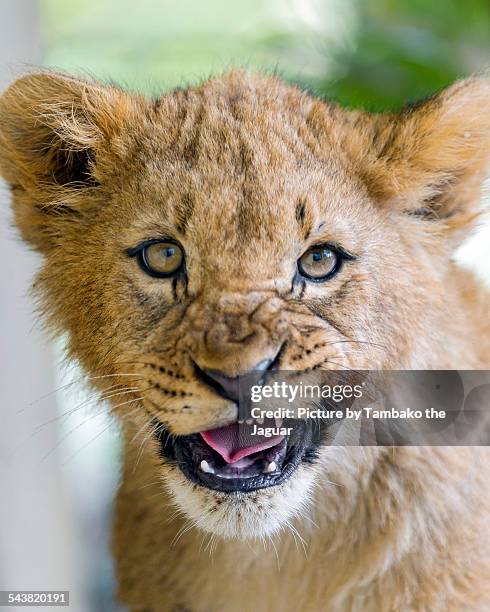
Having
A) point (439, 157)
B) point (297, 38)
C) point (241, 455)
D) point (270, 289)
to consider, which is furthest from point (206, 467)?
point (297, 38)

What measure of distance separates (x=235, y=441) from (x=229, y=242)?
218 mm

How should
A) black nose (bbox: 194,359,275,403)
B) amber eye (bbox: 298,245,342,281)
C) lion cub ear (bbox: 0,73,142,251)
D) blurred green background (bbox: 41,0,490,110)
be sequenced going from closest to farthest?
black nose (bbox: 194,359,275,403), amber eye (bbox: 298,245,342,281), lion cub ear (bbox: 0,73,142,251), blurred green background (bbox: 41,0,490,110)

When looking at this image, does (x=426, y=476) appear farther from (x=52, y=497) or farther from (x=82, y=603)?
(x=52, y=497)

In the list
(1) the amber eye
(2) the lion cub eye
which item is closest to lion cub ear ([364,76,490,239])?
(1) the amber eye

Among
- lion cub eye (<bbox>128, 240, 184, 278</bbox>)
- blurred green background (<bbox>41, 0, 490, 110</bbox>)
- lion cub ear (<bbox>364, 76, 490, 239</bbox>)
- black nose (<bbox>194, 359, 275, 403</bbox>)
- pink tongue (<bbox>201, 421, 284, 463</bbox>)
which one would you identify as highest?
blurred green background (<bbox>41, 0, 490, 110</bbox>)

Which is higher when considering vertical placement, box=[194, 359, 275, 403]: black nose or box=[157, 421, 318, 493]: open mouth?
box=[194, 359, 275, 403]: black nose

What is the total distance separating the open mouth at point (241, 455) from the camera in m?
0.85

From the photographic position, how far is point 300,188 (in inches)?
Result: 38.0

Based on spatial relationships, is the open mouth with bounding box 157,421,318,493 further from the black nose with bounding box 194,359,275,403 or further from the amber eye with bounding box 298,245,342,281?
the amber eye with bounding box 298,245,342,281

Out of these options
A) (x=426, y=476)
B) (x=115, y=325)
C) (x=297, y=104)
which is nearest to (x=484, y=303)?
(x=426, y=476)

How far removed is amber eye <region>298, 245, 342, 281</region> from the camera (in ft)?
3.14

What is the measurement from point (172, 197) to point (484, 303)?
17.5 inches

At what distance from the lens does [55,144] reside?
1104 millimetres

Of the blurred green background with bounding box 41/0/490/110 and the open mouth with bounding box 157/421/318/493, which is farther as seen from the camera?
the blurred green background with bounding box 41/0/490/110
